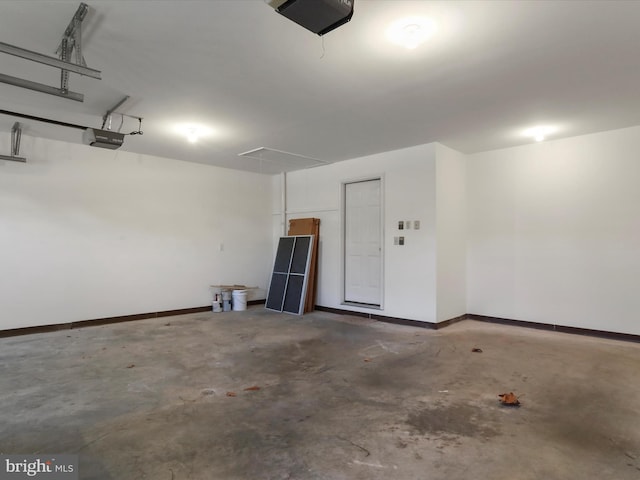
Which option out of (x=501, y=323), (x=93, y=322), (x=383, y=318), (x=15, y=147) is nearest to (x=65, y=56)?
(x=15, y=147)

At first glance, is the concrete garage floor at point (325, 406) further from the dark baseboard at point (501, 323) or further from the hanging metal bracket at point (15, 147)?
the hanging metal bracket at point (15, 147)

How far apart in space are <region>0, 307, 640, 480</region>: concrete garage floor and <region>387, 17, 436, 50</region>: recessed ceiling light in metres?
2.78

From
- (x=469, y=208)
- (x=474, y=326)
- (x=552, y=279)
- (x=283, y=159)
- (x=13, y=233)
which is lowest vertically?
(x=474, y=326)

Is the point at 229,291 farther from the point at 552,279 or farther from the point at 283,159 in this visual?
the point at 552,279

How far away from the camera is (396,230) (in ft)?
19.9

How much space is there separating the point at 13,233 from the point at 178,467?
4.86 meters

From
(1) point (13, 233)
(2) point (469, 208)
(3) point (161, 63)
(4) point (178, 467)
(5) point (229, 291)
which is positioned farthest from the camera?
(5) point (229, 291)

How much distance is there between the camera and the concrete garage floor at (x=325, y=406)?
2158 mm

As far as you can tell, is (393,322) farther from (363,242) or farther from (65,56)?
(65,56)

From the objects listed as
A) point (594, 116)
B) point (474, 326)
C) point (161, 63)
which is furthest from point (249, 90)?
point (474, 326)

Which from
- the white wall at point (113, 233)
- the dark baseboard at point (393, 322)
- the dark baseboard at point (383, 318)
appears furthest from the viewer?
the dark baseboard at point (383, 318)

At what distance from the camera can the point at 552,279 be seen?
5.51m

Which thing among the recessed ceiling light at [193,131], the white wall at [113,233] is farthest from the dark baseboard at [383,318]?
the recessed ceiling light at [193,131]

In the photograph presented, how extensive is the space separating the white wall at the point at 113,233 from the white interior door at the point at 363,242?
218 centimetres
